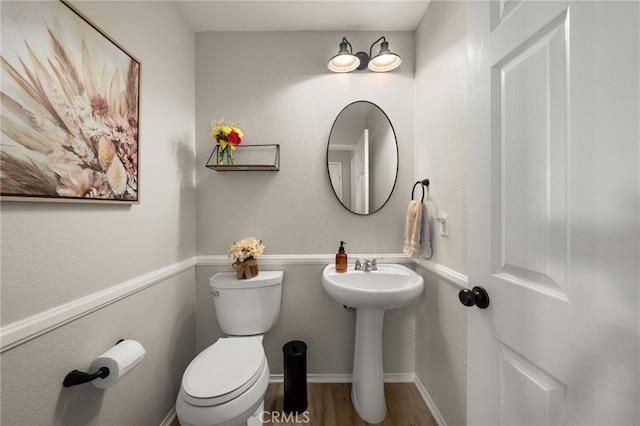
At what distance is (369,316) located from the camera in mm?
1400

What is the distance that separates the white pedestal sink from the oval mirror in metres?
0.46

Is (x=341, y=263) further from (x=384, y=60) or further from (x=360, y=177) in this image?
(x=384, y=60)

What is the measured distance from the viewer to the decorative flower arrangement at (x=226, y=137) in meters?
1.52

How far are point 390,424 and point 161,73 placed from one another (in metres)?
2.32

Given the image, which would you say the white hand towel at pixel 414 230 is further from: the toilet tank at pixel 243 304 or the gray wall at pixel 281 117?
the toilet tank at pixel 243 304

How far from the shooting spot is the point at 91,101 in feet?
3.03

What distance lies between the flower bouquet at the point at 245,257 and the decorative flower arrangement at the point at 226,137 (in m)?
0.56

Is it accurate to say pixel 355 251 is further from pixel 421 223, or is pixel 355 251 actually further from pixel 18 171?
pixel 18 171

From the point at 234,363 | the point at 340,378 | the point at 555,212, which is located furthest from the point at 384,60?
the point at 340,378

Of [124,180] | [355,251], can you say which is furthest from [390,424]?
[124,180]

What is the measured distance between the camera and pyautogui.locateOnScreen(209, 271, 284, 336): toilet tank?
1457mm

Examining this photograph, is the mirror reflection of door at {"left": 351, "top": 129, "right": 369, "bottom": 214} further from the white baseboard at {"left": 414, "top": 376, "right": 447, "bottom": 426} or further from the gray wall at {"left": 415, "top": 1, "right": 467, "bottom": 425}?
the white baseboard at {"left": 414, "top": 376, "right": 447, "bottom": 426}

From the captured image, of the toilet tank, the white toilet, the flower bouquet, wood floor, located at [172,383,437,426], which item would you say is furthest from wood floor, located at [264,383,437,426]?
the flower bouquet

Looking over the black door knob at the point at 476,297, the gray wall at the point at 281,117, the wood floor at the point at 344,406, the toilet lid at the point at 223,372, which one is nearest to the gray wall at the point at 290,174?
the gray wall at the point at 281,117
